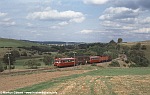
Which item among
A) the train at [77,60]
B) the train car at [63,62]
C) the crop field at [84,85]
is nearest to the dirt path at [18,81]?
the crop field at [84,85]

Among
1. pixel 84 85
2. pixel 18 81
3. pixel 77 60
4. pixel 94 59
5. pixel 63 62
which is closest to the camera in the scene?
pixel 84 85

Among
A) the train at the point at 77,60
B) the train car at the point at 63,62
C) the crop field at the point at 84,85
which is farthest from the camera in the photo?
the train at the point at 77,60

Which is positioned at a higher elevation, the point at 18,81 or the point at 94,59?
the point at 18,81

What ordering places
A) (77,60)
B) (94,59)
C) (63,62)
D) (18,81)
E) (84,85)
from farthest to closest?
(94,59)
(77,60)
(63,62)
(18,81)
(84,85)

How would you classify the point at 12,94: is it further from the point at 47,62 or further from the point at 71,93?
the point at 47,62

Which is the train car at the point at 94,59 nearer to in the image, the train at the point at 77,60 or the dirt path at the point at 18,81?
the train at the point at 77,60

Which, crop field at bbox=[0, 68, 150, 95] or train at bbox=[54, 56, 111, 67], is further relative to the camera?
train at bbox=[54, 56, 111, 67]

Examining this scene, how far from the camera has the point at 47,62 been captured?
10788 centimetres

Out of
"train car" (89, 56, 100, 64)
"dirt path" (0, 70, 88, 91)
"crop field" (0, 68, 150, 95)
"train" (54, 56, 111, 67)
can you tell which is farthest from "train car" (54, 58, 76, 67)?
"crop field" (0, 68, 150, 95)

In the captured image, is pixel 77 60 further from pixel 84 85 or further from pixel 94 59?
pixel 84 85

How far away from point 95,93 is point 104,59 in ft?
281

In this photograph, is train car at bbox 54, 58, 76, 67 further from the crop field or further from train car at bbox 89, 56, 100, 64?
the crop field

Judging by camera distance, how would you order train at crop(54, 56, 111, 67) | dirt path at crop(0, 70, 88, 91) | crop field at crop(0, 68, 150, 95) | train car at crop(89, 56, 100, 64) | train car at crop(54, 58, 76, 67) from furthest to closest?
train car at crop(89, 56, 100, 64) < train at crop(54, 56, 111, 67) < train car at crop(54, 58, 76, 67) < dirt path at crop(0, 70, 88, 91) < crop field at crop(0, 68, 150, 95)

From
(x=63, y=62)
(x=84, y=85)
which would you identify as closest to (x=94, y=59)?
(x=63, y=62)
